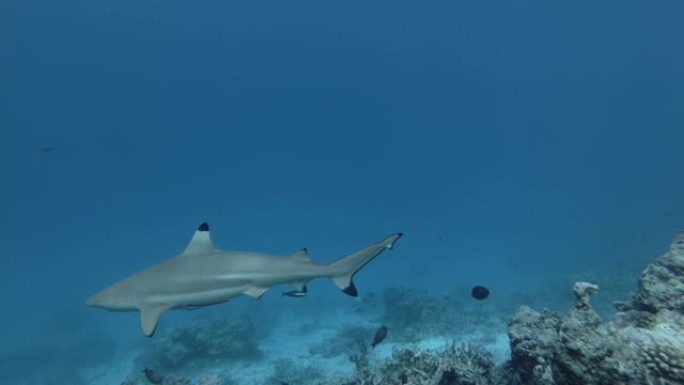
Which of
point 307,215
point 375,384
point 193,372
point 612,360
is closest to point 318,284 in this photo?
point 193,372

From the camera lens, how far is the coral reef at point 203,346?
18734mm

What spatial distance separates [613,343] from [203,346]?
694 inches

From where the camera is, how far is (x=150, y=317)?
24.0ft

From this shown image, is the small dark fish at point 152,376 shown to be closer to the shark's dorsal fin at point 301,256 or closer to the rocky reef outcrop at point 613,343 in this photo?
the shark's dorsal fin at point 301,256

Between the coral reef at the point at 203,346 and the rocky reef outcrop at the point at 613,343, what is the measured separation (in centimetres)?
1532

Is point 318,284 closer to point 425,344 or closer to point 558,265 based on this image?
point 558,265

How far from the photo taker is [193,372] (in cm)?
1798

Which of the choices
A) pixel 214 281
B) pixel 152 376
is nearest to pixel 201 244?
pixel 214 281

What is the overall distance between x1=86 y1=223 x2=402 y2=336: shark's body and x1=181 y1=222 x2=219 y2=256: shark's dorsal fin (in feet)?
0.78

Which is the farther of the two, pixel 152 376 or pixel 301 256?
pixel 152 376

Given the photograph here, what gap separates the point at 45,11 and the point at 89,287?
13060cm

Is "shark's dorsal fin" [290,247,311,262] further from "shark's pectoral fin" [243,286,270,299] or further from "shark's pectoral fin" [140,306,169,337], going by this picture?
"shark's pectoral fin" [140,306,169,337]

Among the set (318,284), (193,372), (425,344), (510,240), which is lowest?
(193,372)

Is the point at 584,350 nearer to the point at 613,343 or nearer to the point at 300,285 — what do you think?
the point at 613,343
